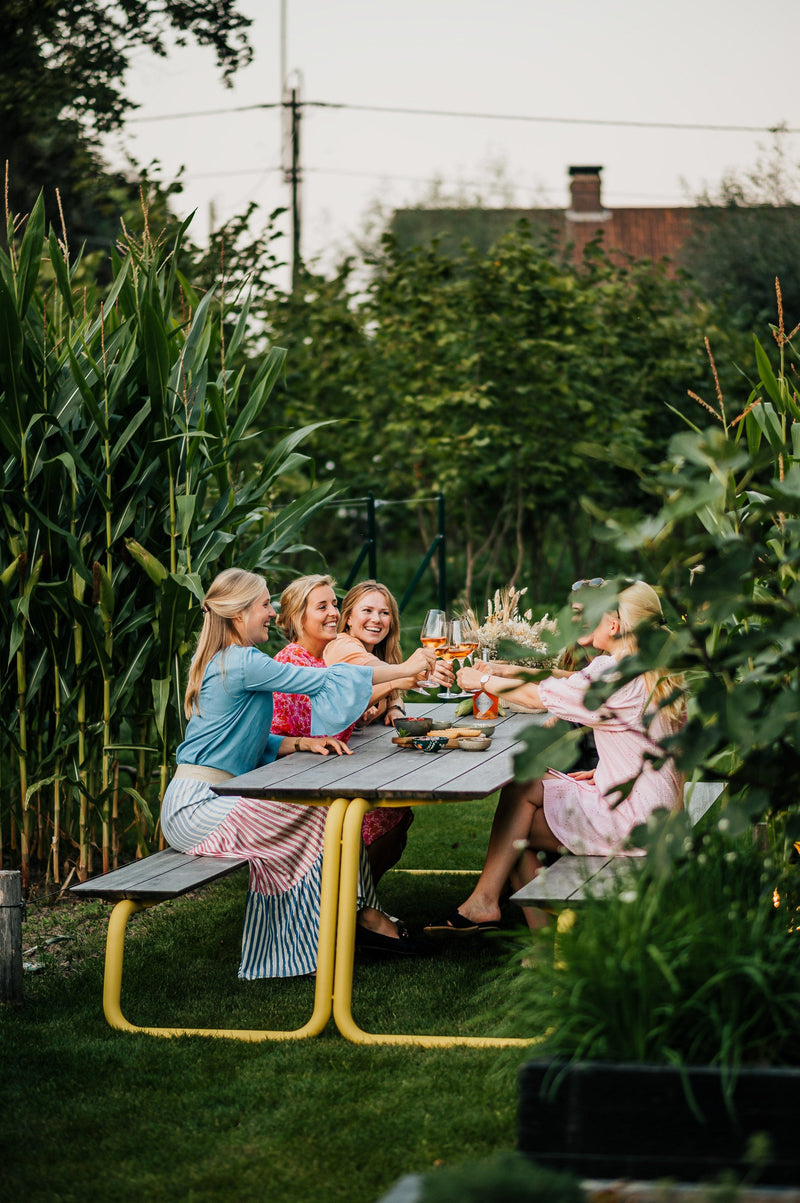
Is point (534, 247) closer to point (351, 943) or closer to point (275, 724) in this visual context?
point (275, 724)

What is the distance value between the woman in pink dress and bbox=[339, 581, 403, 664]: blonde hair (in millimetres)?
522

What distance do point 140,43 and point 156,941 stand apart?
11.5 meters

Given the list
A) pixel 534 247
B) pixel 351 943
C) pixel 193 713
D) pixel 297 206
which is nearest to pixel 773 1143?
pixel 351 943

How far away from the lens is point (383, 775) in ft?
11.5

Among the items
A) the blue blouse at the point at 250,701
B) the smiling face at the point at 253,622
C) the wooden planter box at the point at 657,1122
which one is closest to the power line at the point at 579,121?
the smiling face at the point at 253,622

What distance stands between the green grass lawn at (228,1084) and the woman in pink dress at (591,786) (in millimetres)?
326

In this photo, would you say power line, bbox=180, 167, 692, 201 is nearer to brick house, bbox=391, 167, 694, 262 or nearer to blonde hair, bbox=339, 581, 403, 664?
brick house, bbox=391, 167, 694, 262

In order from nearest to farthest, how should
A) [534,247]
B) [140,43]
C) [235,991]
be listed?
[235,991]
[534,247]
[140,43]

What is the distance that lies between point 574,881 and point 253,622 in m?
1.41

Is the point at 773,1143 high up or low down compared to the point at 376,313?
down

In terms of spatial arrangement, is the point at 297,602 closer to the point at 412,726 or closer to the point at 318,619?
the point at 318,619

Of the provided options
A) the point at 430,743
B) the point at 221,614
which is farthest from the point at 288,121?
the point at 430,743

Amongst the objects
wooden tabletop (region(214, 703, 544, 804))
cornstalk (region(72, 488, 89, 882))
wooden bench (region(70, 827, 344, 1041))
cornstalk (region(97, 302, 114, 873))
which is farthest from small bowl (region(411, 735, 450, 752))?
cornstalk (region(72, 488, 89, 882))

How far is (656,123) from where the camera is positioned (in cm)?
2183
